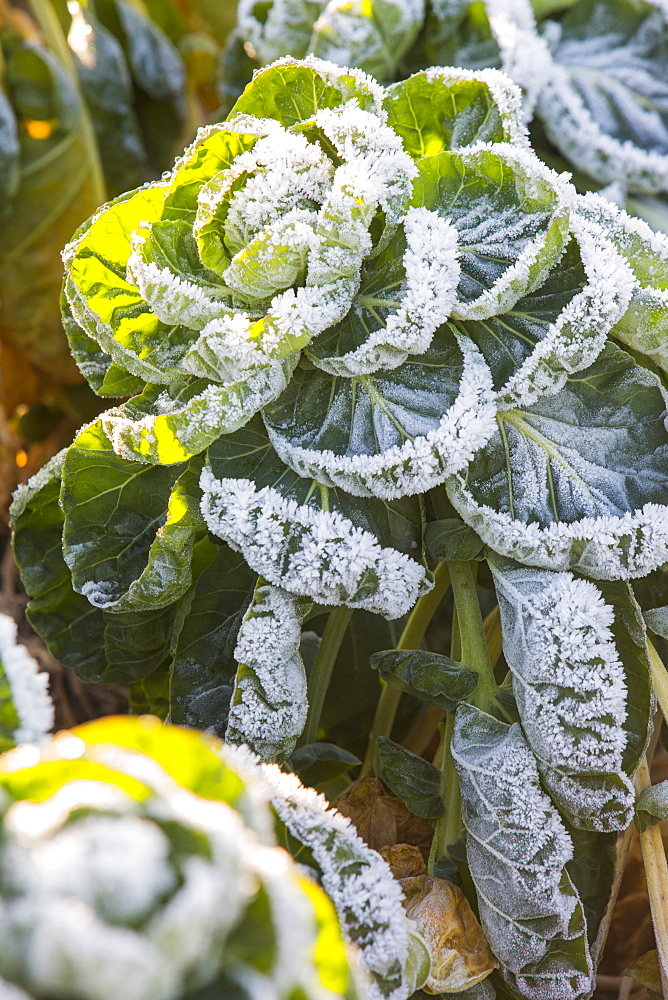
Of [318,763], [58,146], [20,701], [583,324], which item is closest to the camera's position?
[20,701]

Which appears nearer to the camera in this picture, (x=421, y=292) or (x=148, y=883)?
(x=148, y=883)

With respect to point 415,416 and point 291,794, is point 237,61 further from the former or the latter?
point 291,794

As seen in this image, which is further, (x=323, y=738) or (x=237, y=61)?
(x=237, y=61)

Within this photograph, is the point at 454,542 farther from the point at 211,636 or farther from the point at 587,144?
the point at 587,144

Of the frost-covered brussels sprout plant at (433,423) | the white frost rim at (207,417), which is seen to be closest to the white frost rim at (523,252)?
the frost-covered brussels sprout plant at (433,423)

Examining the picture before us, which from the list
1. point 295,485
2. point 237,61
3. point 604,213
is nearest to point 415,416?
point 295,485

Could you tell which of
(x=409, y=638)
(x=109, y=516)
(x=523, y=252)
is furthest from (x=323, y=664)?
(x=523, y=252)
